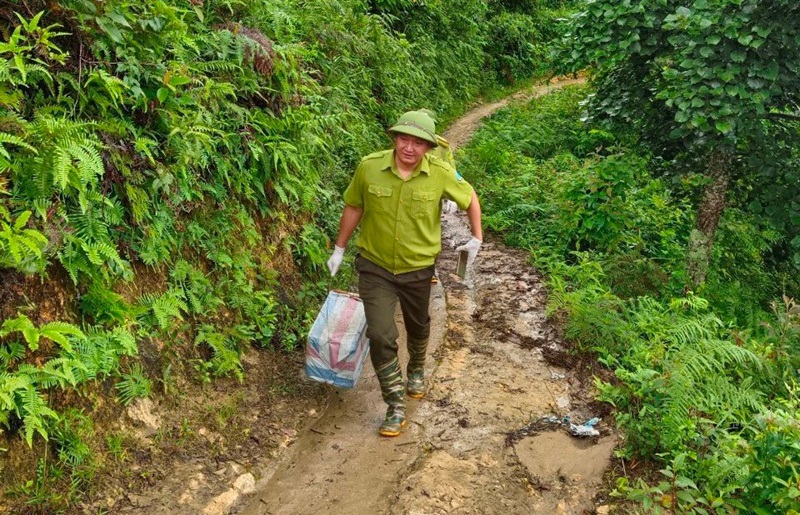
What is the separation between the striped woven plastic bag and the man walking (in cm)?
24

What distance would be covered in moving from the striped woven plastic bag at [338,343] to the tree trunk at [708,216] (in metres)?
4.96

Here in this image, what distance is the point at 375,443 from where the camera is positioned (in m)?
4.87

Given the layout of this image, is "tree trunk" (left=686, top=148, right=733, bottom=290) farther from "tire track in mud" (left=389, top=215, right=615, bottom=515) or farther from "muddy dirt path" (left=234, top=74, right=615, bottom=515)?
"muddy dirt path" (left=234, top=74, right=615, bottom=515)

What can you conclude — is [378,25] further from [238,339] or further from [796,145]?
[238,339]

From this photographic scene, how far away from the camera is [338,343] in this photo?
5082 mm

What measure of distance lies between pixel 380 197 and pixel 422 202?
0.33 meters

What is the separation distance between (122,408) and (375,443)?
1.85 m

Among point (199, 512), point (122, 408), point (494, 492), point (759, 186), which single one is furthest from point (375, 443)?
point (759, 186)

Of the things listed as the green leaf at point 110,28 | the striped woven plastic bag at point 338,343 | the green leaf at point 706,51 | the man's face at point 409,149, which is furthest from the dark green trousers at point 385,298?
the green leaf at point 706,51

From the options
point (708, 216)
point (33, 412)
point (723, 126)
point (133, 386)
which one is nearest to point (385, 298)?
point (133, 386)

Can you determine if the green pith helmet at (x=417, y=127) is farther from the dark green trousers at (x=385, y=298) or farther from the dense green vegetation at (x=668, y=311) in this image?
the dense green vegetation at (x=668, y=311)

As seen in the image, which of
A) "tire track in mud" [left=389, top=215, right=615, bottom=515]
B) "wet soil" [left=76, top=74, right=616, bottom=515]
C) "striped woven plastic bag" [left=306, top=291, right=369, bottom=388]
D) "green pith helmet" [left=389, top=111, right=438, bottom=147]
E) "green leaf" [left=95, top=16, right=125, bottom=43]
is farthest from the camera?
"striped woven plastic bag" [left=306, top=291, right=369, bottom=388]

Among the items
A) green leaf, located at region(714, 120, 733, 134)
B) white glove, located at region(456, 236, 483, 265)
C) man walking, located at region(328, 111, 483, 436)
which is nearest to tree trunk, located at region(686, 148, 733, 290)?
green leaf, located at region(714, 120, 733, 134)

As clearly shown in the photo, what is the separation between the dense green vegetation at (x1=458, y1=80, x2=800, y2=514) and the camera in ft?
13.3
